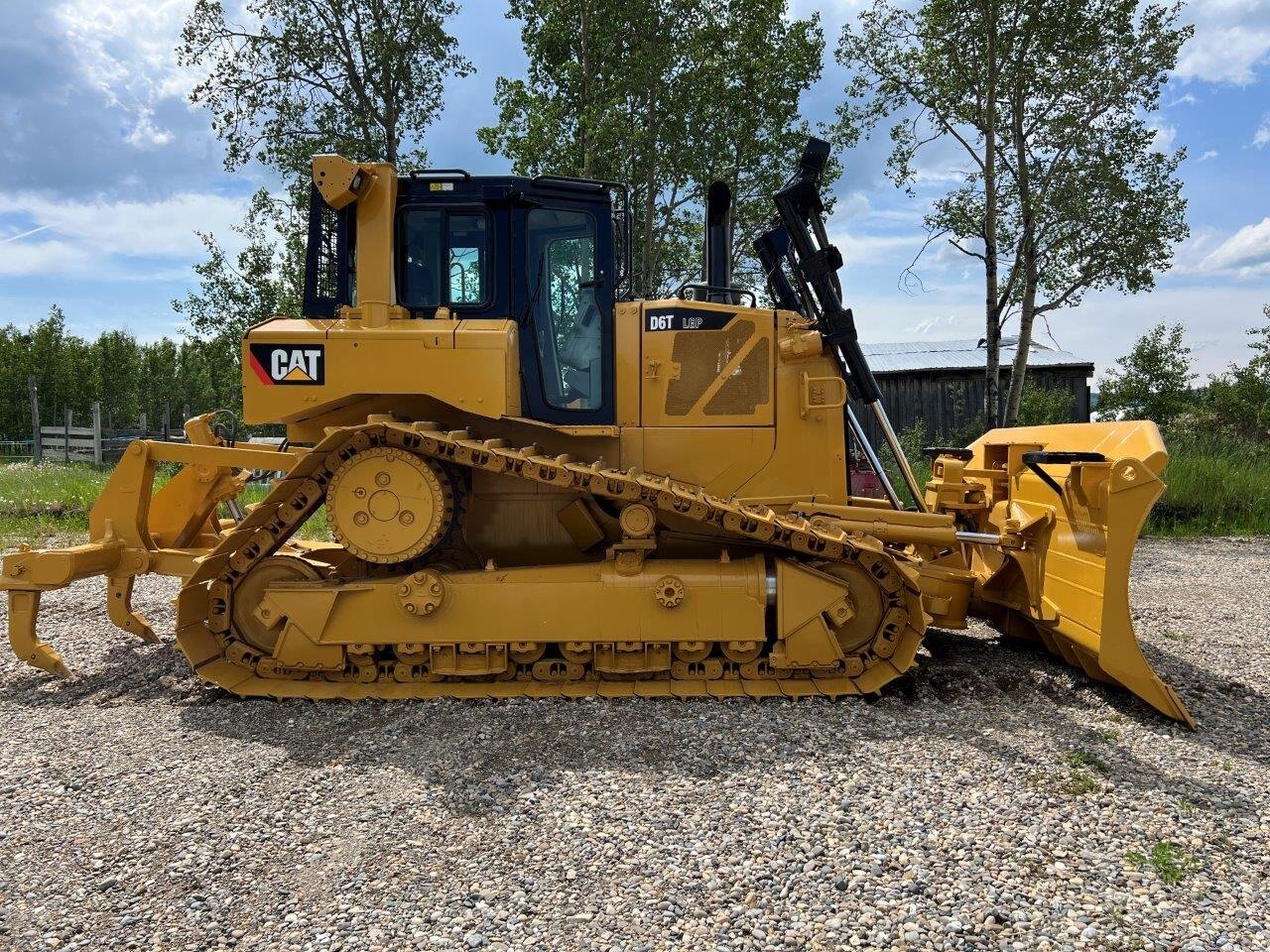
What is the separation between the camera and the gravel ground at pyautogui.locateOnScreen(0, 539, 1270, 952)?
9.16ft

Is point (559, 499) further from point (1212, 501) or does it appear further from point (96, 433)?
point (96, 433)

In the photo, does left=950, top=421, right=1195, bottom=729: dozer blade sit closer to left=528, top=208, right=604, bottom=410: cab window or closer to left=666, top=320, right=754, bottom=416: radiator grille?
left=666, top=320, right=754, bottom=416: radiator grille

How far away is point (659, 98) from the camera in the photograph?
16.1 m

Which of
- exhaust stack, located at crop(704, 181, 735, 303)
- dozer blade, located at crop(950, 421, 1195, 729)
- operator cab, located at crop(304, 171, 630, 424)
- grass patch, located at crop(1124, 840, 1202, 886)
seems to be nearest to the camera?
grass patch, located at crop(1124, 840, 1202, 886)

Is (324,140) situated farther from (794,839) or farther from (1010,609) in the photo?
(794,839)

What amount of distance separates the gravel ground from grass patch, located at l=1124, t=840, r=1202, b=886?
0.01 meters

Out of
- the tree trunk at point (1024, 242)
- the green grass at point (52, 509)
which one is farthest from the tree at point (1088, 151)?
the green grass at point (52, 509)

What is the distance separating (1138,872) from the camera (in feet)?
10.0

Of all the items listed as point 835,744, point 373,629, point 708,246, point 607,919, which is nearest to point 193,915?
point 607,919

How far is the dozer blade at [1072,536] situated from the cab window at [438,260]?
411cm

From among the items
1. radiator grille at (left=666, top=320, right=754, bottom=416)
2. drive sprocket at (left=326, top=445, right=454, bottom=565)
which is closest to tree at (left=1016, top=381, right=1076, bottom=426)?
radiator grille at (left=666, top=320, right=754, bottom=416)

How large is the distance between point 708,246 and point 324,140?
11.8m

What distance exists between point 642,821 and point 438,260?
158 inches

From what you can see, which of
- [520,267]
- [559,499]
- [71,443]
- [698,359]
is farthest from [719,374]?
[71,443]
